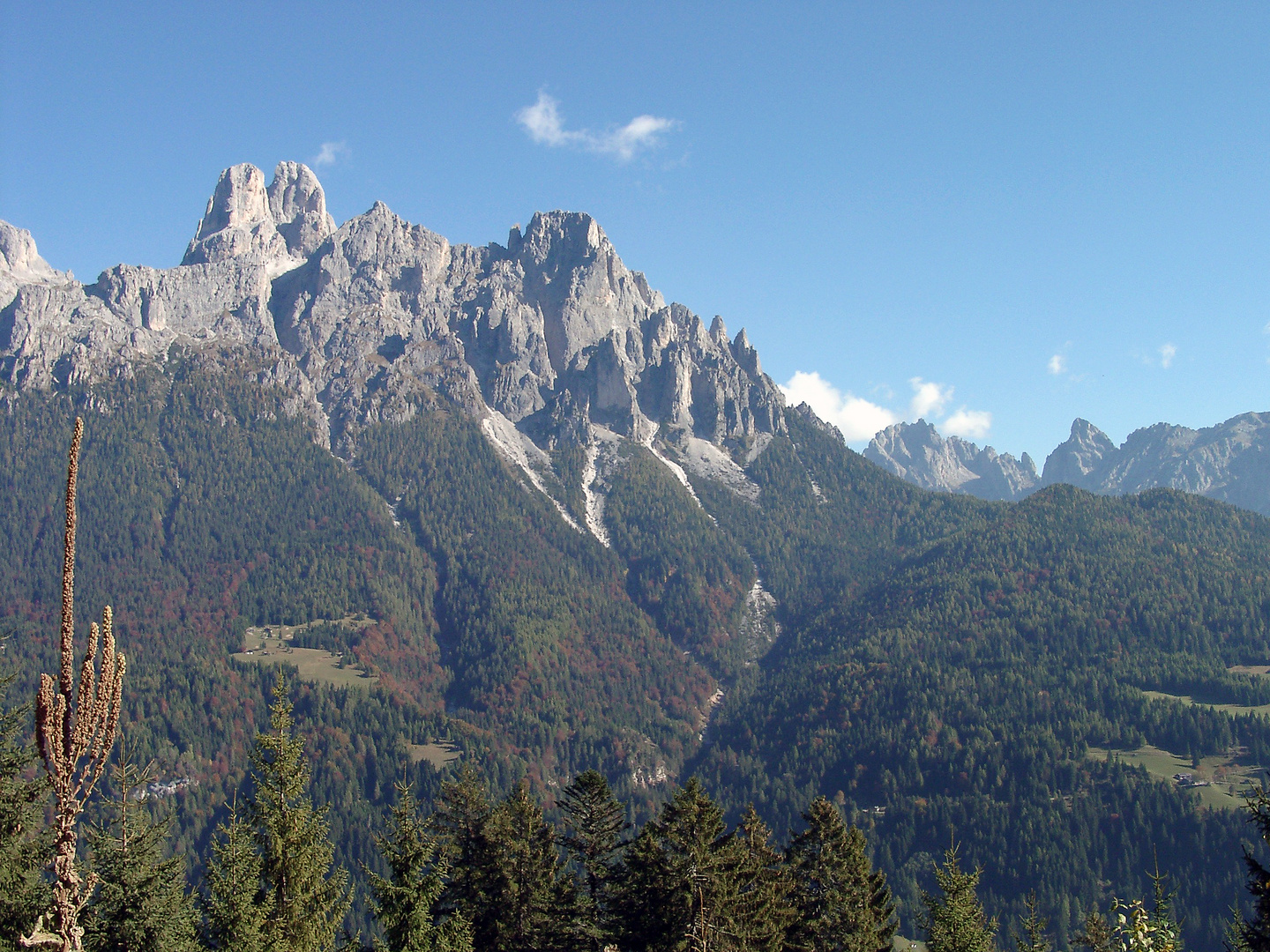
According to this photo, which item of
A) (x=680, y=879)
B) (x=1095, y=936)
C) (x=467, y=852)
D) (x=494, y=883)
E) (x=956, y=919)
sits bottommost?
(x=1095, y=936)

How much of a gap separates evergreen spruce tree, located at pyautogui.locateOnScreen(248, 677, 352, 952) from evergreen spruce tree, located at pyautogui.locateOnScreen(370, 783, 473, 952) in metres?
3.97

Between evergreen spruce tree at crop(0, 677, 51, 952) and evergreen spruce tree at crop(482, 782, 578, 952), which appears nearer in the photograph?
evergreen spruce tree at crop(0, 677, 51, 952)

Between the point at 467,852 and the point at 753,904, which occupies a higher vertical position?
the point at 467,852

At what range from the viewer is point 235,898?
33.8 m

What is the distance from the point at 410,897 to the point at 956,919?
24.2 metres

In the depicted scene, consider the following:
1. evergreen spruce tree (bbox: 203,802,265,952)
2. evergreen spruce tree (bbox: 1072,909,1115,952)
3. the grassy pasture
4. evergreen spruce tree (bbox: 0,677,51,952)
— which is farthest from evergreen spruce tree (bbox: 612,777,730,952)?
the grassy pasture

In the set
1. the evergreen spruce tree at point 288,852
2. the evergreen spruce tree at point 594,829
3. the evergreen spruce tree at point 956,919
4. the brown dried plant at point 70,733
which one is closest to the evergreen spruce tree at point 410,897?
the evergreen spruce tree at point 288,852

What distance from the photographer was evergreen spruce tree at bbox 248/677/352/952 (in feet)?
116

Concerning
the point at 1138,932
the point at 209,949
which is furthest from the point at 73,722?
the point at 209,949

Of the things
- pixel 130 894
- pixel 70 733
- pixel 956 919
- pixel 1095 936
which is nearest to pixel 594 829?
pixel 956 919

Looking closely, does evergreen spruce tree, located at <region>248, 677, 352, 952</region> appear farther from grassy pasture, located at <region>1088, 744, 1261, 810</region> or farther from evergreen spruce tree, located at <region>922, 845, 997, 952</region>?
grassy pasture, located at <region>1088, 744, 1261, 810</region>

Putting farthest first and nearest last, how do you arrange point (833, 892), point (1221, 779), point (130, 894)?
point (1221, 779), point (833, 892), point (130, 894)

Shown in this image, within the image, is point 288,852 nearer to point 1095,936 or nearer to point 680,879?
point 680,879

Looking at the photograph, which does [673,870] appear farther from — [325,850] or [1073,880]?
[1073,880]
